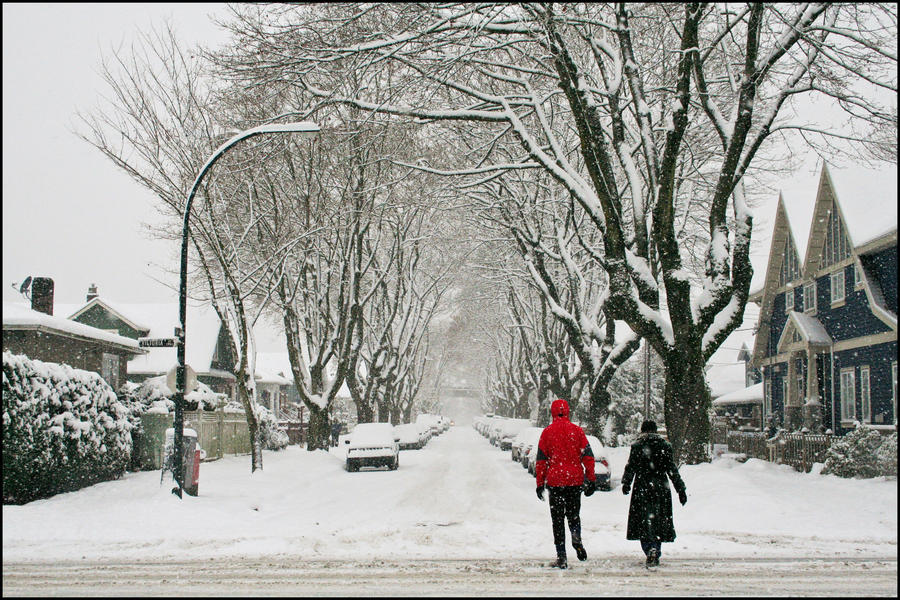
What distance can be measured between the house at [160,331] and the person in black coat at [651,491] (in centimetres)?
3422

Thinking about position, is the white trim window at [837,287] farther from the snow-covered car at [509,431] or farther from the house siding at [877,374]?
the snow-covered car at [509,431]

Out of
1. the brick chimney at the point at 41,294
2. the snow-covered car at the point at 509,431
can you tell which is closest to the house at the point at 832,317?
the snow-covered car at the point at 509,431

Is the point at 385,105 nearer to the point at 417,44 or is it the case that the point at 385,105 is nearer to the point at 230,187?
the point at 417,44

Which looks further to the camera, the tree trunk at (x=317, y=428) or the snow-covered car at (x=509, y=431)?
the snow-covered car at (x=509, y=431)

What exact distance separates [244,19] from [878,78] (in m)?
11.3

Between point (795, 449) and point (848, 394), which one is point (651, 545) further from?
point (848, 394)

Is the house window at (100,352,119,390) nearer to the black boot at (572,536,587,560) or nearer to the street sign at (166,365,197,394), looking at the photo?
the street sign at (166,365,197,394)

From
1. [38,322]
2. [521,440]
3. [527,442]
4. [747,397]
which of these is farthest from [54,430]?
[747,397]

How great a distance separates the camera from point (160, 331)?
43812 mm

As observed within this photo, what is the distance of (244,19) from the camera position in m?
14.0

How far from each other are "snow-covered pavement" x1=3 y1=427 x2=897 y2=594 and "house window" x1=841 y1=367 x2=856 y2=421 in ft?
27.5

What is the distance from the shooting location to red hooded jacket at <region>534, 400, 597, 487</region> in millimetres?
9523

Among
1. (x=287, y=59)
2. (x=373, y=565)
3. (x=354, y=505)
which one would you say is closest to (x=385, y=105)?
(x=287, y=59)

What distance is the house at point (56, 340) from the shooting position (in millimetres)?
21453
